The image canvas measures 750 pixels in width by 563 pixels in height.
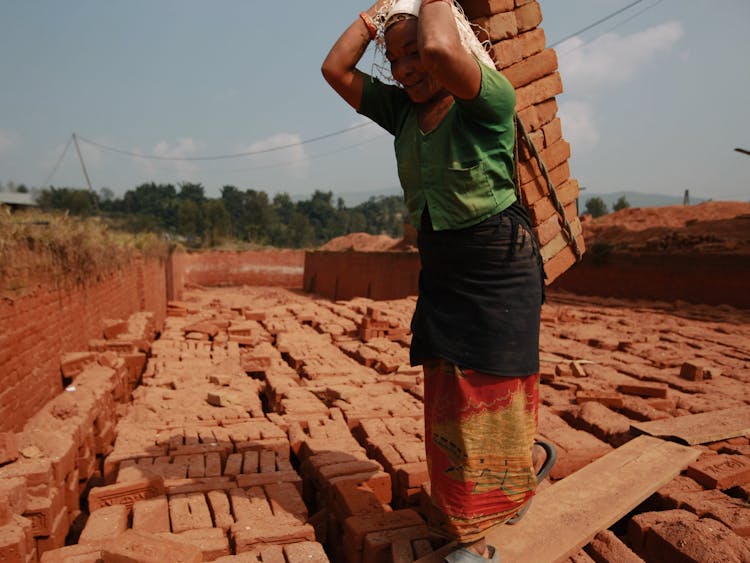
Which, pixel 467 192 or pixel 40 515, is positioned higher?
pixel 467 192

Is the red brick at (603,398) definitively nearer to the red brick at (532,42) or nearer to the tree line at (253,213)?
the red brick at (532,42)

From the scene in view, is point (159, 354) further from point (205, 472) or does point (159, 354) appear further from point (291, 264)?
point (291, 264)

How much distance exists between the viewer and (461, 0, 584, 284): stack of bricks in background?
84.7 inches

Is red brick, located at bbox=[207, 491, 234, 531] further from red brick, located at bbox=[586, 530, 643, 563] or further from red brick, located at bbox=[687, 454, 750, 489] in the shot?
red brick, located at bbox=[687, 454, 750, 489]

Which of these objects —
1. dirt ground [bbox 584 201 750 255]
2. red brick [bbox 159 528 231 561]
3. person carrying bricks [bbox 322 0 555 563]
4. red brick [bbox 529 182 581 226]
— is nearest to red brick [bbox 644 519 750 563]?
person carrying bricks [bbox 322 0 555 563]

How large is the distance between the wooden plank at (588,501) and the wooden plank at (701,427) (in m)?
0.14

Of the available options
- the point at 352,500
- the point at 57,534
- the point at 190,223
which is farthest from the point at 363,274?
the point at 190,223

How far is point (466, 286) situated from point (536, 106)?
0.90m

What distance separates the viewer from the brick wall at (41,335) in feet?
13.3

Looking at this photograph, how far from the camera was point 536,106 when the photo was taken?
7.52ft

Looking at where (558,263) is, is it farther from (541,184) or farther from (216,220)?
(216,220)

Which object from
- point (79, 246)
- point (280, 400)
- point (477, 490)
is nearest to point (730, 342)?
point (280, 400)

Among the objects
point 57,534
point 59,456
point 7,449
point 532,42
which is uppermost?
point 532,42

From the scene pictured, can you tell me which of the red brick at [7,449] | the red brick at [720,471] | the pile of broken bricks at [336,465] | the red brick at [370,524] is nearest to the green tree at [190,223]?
the pile of broken bricks at [336,465]
